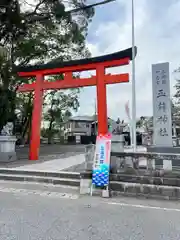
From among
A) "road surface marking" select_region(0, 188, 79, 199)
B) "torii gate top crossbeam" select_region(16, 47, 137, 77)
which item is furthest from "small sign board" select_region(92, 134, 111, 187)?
"torii gate top crossbeam" select_region(16, 47, 137, 77)

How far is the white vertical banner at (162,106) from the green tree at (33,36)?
7483 mm

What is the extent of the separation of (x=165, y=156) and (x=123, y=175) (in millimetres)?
1151

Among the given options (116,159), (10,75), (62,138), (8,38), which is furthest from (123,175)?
(62,138)

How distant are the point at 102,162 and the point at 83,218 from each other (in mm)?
1915

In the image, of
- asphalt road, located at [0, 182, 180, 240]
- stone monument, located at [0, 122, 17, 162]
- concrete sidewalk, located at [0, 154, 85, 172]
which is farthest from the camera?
stone monument, located at [0, 122, 17, 162]

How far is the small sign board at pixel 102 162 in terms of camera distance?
18.0 ft

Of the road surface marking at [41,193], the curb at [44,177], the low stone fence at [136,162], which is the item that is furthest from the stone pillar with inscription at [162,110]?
the road surface marking at [41,193]

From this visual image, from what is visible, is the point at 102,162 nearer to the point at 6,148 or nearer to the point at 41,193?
the point at 41,193

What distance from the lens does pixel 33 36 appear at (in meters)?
14.5

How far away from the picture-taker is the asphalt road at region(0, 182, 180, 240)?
3.22 m

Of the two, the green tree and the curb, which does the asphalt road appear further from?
the green tree

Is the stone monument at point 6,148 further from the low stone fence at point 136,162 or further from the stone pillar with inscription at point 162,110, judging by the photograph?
the stone pillar with inscription at point 162,110

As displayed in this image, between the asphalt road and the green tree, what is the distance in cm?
888

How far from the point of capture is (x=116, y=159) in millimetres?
6062
